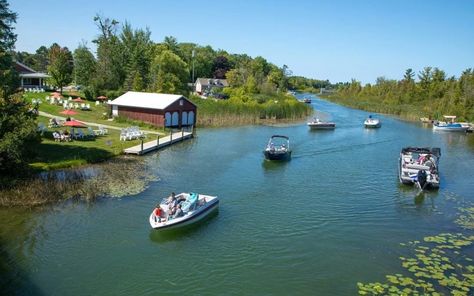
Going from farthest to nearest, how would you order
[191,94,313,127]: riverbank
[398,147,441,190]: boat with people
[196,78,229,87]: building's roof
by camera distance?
1. [196,78,229,87]: building's roof
2. [191,94,313,127]: riverbank
3. [398,147,441,190]: boat with people

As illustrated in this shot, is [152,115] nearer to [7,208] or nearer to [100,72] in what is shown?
[100,72]

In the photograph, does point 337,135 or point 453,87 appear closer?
point 337,135

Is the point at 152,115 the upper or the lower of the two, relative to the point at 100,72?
lower

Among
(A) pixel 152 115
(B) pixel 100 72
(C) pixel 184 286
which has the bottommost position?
(C) pixel 184 286

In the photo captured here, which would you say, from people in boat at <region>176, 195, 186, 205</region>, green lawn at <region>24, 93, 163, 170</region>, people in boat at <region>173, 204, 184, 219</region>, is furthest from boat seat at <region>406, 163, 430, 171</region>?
green lawn at <region>24, 93, 163, 170</region>

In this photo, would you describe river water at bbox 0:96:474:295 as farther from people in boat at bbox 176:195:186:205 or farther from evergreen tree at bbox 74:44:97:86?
evergreen tree at bbox 74:44:97:86

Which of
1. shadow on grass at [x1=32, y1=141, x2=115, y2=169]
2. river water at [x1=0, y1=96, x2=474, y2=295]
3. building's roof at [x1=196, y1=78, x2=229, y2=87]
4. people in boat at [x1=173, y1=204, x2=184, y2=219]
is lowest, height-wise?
river water at [x1=0, y1=96, x2=474, y2=295]

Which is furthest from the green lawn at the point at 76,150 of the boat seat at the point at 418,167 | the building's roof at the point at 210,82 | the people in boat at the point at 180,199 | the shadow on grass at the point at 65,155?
the building's roof at the point at 210,82

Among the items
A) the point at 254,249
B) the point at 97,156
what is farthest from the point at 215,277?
the point at 97,156
